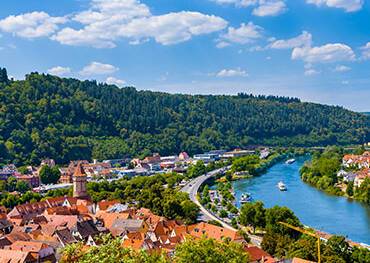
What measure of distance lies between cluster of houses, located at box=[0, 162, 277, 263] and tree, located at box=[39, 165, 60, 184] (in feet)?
61.1

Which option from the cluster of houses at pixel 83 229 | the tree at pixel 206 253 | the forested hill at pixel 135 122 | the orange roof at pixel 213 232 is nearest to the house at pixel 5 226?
the cluster of houses at pixel 83 229

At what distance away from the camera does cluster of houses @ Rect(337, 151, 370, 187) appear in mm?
45938

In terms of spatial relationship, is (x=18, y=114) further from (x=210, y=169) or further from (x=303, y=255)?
(x=303, y=255)

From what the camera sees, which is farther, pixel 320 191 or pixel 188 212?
pixel 320 191

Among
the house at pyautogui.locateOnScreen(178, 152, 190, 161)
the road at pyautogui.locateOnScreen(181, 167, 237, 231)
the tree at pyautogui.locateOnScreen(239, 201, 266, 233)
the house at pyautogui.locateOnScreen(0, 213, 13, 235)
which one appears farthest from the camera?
the house at pyautogui.locateOnScreen(178, 152, 190, 161)

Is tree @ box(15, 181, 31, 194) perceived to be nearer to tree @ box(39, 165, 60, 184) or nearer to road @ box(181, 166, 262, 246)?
tree @ box(39, 165, 60, 184)

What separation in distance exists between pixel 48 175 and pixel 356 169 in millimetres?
32089

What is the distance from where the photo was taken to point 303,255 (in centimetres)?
2039

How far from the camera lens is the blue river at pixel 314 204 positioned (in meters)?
30.1

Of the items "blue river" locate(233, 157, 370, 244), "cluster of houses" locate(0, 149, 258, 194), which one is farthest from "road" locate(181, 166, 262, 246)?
"cluster of houses" locate(0, 149, 258, 194)

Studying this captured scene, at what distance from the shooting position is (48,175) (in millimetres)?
53875

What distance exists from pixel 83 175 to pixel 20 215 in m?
6.27

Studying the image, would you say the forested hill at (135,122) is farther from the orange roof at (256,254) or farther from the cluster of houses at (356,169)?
the orange roof at (256,254)

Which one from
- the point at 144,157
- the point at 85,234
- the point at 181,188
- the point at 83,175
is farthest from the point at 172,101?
the point at 85,234
